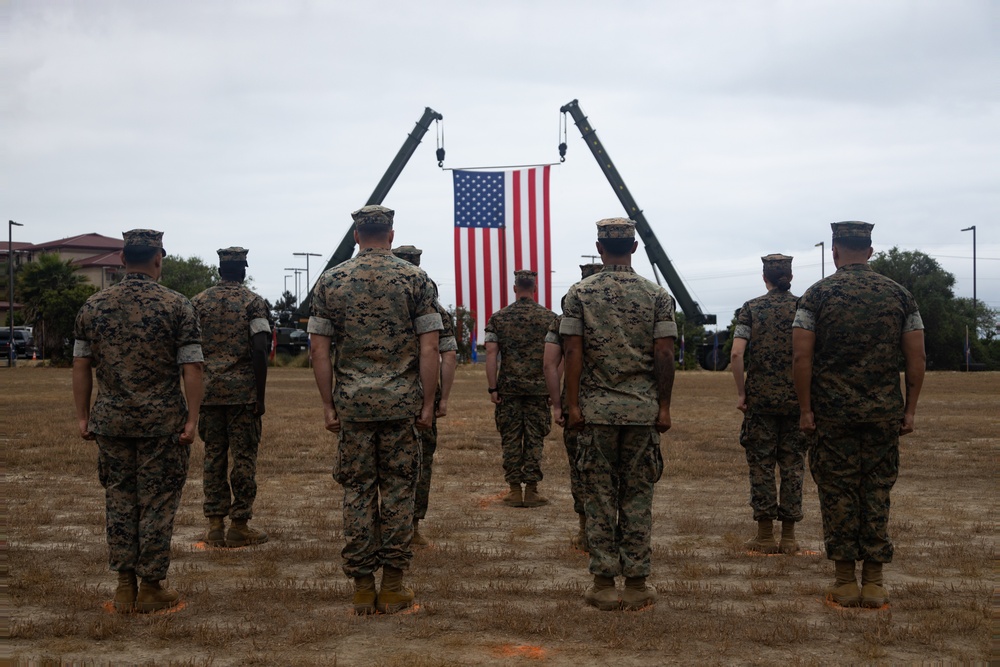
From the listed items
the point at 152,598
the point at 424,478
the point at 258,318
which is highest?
the point at 258,318

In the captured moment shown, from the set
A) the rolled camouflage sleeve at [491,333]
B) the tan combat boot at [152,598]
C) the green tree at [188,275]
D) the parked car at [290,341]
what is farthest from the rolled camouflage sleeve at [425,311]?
the green tree at [188,275]

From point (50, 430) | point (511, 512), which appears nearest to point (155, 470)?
point (511, 512)

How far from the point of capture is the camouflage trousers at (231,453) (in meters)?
7.61

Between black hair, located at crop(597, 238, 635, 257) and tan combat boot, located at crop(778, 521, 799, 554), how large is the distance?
2748 mm

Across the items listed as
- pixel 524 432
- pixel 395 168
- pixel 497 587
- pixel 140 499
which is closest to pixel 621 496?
pixel 497 587

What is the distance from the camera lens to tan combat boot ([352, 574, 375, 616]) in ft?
17.8

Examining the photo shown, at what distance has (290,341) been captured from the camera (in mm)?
58156

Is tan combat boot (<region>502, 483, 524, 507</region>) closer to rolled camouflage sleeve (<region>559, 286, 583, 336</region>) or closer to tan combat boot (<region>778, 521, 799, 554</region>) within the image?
tan combat boot (<region>778, 521, 799, 554</region>)

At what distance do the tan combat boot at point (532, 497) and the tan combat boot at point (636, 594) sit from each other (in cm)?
379

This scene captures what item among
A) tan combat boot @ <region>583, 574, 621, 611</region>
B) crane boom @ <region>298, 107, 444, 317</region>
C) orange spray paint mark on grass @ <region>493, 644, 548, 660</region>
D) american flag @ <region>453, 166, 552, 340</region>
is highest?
crane boom @ <region>298, 107, 444, 317</region>

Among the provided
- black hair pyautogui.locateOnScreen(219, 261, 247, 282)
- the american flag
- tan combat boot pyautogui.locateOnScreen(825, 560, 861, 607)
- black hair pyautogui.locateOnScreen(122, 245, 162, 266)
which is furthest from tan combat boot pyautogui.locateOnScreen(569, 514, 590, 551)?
the american flag

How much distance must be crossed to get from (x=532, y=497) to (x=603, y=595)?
13.1 ft

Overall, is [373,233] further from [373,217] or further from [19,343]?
[19,343]

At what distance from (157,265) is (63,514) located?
388cm
